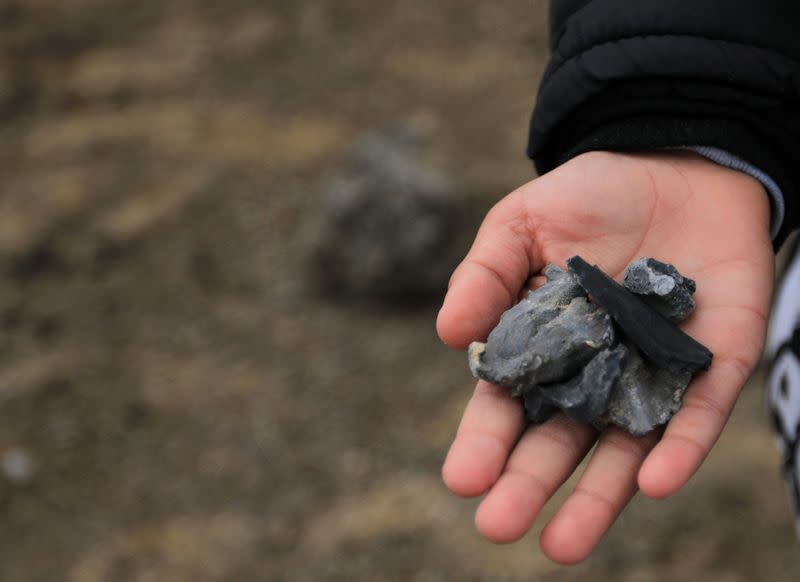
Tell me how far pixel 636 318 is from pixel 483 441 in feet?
1.61

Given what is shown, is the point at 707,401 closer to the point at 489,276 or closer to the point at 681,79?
the point at 489,276

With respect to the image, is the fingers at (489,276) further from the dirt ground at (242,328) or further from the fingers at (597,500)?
the dirt ground at (242,328)

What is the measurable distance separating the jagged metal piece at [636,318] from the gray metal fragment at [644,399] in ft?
0.09

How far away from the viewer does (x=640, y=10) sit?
2004mm

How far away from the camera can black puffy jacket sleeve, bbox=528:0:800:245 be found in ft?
6.37

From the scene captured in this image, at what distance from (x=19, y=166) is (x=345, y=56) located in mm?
2327

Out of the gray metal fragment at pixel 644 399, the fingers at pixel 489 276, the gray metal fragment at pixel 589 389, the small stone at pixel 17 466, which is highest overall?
the fingers at pixel 489 276

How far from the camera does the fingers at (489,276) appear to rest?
1.86 metres

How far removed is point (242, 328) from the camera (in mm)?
4363

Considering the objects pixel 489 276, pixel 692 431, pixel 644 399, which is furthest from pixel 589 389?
pixel 489 276

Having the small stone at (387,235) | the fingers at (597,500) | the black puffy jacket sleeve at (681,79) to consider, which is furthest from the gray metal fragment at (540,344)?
the small stone at (387,235)

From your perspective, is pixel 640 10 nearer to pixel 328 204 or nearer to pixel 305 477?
pixel 305 477

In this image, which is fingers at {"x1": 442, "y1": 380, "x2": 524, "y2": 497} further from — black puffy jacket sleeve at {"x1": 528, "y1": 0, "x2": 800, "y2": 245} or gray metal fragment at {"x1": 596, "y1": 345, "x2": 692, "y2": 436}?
black puffy jacket sleeve at {"x1": 528, "y1": 0, "x2": 800, "y2": 245}

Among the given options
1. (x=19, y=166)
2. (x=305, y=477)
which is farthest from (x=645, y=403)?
(x=19, y=166)
